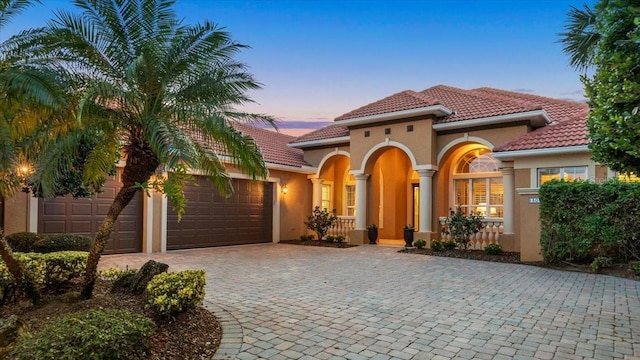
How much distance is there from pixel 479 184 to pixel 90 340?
15.1 meters

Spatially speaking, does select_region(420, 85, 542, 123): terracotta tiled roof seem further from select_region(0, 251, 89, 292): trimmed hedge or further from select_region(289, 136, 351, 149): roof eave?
select_region(0, 251, 89, 292): trimmed hedge

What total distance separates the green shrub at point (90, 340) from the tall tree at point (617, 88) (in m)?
5.44

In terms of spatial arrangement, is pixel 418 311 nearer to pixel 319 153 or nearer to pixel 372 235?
pixel 372 235

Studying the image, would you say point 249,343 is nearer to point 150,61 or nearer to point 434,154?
point 150,61

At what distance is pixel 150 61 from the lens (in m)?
5.23

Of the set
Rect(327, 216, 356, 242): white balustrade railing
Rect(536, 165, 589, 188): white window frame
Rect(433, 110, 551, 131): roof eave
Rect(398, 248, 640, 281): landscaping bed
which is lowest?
Rect(398, 248, 640, 281): landscaping bed

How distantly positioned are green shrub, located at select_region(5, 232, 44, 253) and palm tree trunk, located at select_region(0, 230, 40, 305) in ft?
11.5

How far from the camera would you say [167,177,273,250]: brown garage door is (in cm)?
1367

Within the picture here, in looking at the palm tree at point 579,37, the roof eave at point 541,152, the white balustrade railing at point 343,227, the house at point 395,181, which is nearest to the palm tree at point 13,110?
the house at point 395,181

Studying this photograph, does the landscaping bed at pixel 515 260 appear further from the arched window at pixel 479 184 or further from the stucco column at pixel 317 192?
the stucco column at pixel 317 192

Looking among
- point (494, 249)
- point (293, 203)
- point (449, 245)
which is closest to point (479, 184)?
Result: point (449, 245)

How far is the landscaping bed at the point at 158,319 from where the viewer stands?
423cm

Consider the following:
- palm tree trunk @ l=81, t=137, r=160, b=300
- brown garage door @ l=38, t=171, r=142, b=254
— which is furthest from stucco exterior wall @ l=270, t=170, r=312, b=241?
palm tree trunk @ l=81, t=137, r=160, b=300

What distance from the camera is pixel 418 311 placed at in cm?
596
